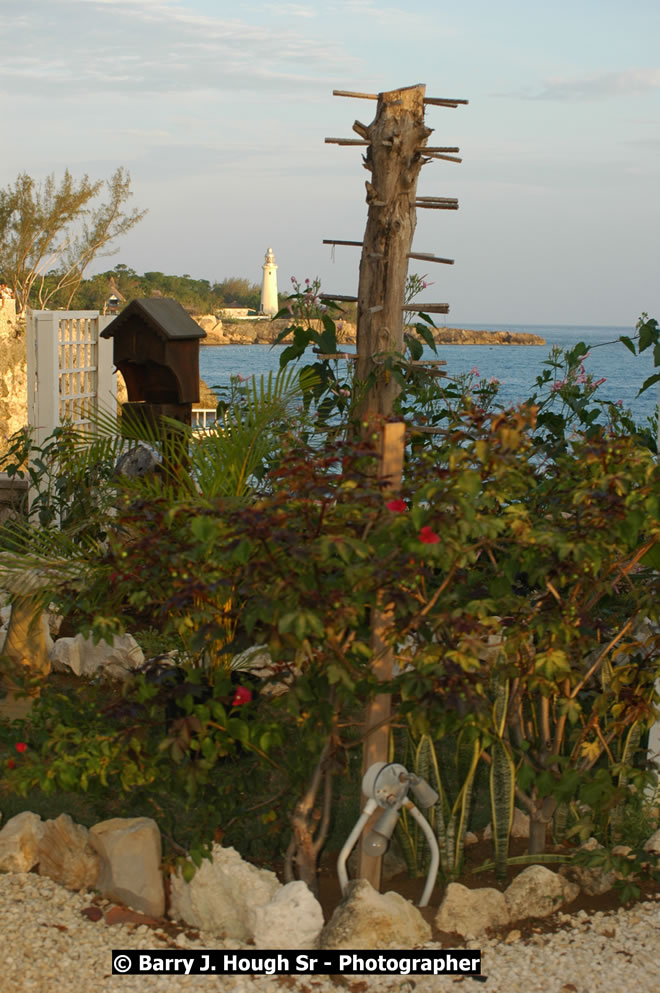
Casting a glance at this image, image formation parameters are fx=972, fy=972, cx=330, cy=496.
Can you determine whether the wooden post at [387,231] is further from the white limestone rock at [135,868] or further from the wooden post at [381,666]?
the white limestone rock at [135,868]

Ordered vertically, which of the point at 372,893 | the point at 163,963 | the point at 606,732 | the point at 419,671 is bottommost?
the point at 163,963

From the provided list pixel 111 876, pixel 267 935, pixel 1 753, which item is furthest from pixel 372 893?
pixel 1 753

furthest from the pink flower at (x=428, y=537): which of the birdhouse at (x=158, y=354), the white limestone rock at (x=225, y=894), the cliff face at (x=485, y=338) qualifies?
the cliff face at (x=485, y=338)

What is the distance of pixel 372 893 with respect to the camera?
2525 millimetres

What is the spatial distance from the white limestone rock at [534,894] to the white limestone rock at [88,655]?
241cm

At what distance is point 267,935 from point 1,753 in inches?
56.8

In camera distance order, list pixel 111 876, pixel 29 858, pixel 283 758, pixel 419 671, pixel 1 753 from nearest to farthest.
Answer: pixel 419 671 → pixel 111 876 → pixel 29 858 → pixel 283 758 → pixel 1 753

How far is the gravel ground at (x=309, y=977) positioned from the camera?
94.5 inches

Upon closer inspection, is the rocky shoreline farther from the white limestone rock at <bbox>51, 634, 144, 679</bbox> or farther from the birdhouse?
the white limestone rock at <bbox>51, 634, 144, 679</bbox>

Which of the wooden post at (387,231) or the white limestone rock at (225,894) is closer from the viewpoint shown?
the white limestone rock at (225,894)

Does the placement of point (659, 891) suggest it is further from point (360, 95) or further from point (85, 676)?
point (360, 95)

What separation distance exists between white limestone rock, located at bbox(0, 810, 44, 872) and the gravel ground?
15 cm

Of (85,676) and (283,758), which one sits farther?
(85,676)

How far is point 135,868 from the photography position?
2.69 m
